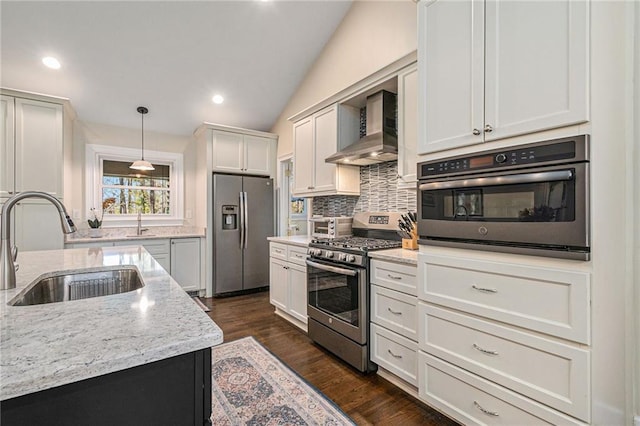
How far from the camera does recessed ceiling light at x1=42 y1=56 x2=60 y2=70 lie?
3146 mm

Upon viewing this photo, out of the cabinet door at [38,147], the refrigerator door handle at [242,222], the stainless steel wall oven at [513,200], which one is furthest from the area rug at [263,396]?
the cabinet door at [38,147]

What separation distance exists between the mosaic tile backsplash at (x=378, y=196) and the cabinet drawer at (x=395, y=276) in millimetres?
775

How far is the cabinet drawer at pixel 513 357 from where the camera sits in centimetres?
121

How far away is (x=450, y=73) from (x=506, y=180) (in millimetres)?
663

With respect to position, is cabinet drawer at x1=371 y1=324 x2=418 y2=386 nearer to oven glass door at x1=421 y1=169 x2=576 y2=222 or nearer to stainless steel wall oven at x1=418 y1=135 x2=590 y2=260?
stainless steel wall oven at x1=418 y1=135 x2=590 y2=260

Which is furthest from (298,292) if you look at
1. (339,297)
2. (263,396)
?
(263,396)

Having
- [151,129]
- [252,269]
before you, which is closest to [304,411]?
[252,269]

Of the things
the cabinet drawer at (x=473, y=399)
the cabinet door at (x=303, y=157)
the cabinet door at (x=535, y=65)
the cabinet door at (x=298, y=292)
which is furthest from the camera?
the cabinet door at (x=303, y=157)

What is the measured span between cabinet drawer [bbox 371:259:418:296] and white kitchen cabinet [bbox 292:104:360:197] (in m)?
1.18

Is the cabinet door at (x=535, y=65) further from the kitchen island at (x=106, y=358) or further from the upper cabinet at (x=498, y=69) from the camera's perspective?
the kitchen island at (x=106, y=358)

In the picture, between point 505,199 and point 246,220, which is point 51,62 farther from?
point 505,199

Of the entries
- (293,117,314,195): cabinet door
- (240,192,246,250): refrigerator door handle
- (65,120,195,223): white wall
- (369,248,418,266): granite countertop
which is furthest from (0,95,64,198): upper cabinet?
(369,248,418,266): granite countertop

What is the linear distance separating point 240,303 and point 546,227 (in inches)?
144

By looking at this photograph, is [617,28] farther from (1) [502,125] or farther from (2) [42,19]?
(2) [42,19]
